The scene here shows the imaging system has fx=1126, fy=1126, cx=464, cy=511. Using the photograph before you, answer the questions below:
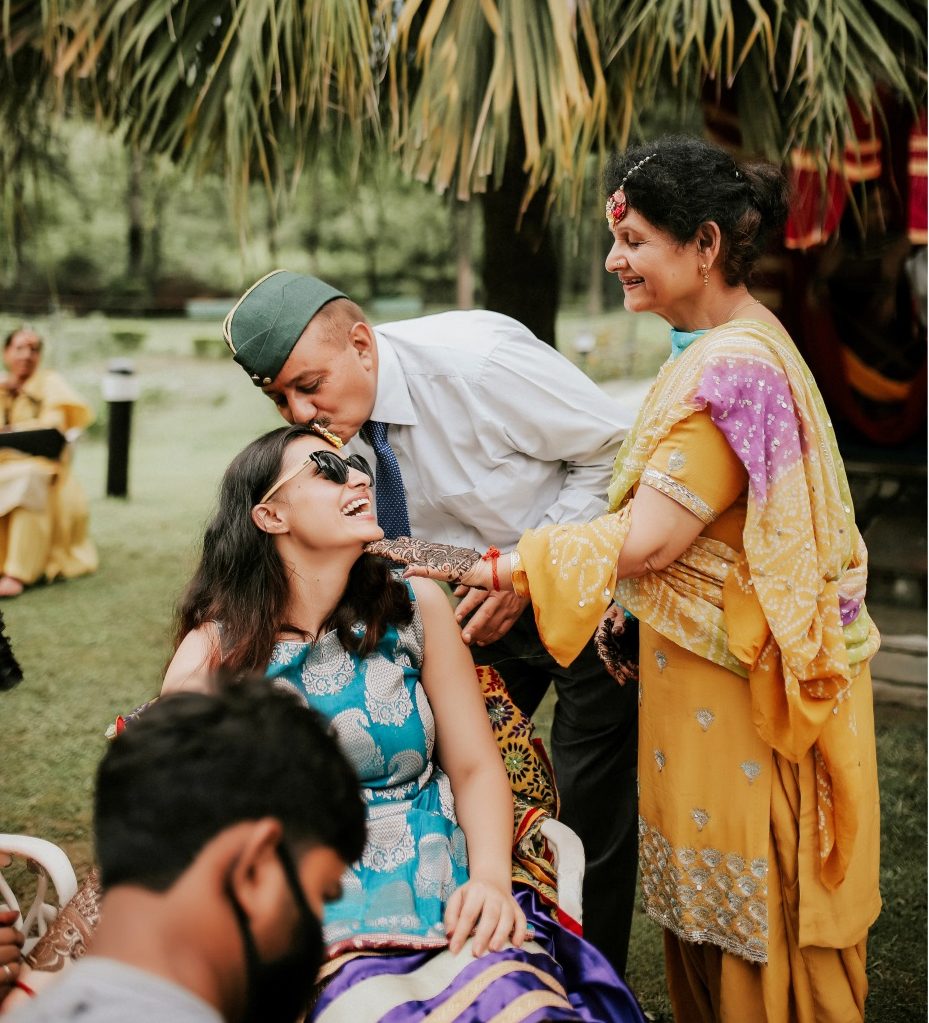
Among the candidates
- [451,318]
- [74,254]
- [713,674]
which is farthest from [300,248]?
[713,674]

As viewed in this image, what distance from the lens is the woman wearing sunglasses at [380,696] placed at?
5.50 ft

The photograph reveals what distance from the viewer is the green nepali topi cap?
215cm

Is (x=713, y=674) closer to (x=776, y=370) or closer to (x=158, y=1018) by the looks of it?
(x=776, y=370)

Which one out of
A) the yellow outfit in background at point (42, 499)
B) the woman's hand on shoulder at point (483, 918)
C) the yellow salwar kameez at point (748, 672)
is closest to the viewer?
the woman's hand on shoulder at point (483, 918)

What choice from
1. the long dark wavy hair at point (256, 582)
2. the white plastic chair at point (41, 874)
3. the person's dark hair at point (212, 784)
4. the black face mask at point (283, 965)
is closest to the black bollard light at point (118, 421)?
the long dark wavy hair at point (256, 582)

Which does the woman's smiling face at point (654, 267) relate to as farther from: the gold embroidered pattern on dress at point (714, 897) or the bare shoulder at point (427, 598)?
the gold embroidered pattern on dress at point (714, 897)

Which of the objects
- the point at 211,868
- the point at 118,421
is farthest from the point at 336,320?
the point at 118,421

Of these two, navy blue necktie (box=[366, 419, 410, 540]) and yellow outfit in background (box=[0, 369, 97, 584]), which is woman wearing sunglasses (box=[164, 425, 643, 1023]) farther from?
yellow outfit in background (box=[0, 369, 97, 584])

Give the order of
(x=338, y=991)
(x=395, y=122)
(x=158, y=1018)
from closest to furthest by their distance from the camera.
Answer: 1. (x=158, y=1018)
2. (x=338, y=991)
3. (x=395, y=122)

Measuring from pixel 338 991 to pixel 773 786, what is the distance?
0.86m

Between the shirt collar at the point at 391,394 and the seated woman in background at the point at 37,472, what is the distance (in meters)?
4.73

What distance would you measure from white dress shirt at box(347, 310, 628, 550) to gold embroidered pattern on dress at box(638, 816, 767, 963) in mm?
778

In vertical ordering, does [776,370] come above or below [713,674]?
above

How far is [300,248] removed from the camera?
12844 millimetres
